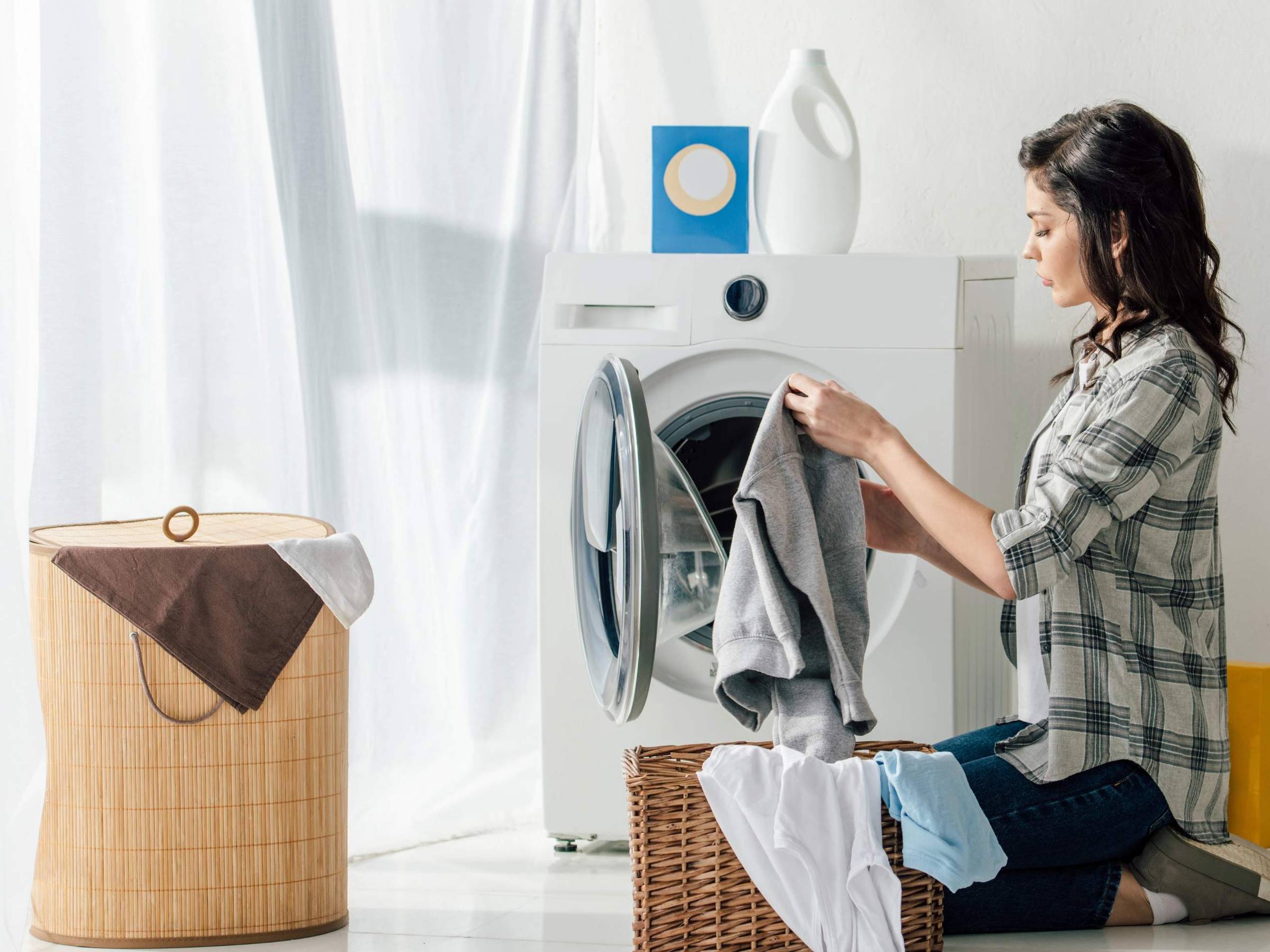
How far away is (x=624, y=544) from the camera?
1610 mm

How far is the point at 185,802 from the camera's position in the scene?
162 centimetres

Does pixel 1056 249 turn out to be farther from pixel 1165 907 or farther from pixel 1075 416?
pixel 1165 907

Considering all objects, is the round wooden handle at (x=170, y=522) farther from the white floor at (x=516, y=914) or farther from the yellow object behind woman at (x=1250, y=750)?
the yellow object behind woman at (x=1250, y=750)

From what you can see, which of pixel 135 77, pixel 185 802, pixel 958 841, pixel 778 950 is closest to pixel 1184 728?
pixel 958 841

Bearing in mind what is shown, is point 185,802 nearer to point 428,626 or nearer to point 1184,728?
point 428,626

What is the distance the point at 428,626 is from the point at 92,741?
0.76 m

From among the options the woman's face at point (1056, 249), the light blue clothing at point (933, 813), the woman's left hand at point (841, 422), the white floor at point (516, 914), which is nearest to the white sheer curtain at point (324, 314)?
the white floor at point (516, 914)

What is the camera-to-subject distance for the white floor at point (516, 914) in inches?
67.1

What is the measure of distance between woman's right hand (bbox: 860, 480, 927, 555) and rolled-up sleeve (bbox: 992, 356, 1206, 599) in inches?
10.3

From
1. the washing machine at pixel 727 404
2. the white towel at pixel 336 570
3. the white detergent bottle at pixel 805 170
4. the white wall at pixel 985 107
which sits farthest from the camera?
the white wall at pixel 985 107

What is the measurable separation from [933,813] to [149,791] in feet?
2.93

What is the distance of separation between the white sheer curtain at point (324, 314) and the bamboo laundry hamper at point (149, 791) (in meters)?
0.15

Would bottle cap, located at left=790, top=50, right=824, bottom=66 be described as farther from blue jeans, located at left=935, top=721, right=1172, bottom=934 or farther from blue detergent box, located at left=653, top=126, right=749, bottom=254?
blue jeans, located at left=935, top=721, right=1172, bottom=934

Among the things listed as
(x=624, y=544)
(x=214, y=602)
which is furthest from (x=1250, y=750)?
(x=214, y=602)
